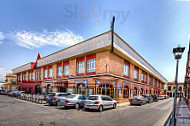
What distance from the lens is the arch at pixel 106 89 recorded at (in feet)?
57.0

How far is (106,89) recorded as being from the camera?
57.6 ft

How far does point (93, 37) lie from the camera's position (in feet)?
60.2

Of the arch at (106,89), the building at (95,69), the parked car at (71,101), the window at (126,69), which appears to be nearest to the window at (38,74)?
the building at (95,69)

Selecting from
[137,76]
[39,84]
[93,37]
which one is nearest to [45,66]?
[39,84]

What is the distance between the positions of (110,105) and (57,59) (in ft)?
55.1

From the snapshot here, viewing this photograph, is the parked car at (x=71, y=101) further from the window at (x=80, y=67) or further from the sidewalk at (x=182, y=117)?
the window at (x=80, y=67)

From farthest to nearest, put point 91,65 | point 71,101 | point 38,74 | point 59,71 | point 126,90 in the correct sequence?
point 38,74, point 59,71, point 126,90, point 91,65, point 71,101

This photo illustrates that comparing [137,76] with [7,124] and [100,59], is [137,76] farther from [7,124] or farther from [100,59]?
[7,124]

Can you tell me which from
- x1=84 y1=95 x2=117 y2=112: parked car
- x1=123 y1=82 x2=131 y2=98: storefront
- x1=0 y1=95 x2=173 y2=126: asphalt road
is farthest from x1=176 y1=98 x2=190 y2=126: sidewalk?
x1=123 y1=82 x2=131 y2=98: storefront

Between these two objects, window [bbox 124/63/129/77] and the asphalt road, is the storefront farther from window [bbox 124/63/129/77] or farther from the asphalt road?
the asphalt road

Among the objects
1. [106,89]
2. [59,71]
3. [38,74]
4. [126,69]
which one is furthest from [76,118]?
[38,74]

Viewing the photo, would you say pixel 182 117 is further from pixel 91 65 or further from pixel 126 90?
pixel 91 65

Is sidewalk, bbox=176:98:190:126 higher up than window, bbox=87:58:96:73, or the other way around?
window, bbox=87:58:96:73

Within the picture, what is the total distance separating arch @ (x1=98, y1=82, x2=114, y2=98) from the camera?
17.4 meters
